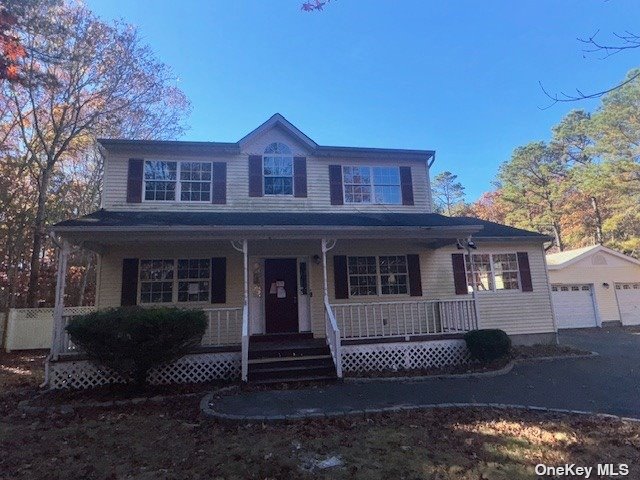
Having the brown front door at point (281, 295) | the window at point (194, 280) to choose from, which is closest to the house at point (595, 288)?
the brown front door at point (281, 295)

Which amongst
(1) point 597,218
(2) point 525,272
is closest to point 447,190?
(1) point 597,218

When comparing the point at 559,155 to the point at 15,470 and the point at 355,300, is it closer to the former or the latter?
the point at 355,300

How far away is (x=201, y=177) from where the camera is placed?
1107 centimetres

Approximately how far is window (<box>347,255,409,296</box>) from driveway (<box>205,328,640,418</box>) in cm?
331

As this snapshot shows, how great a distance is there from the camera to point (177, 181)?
10.9 meters

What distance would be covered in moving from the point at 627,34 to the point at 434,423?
192 inches

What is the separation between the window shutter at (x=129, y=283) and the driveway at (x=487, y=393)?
432 cm

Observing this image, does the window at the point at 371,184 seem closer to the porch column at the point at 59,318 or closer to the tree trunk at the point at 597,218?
the porch column at the point at 59,318

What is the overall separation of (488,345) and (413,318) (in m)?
2.16

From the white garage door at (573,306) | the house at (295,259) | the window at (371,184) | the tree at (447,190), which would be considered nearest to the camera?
the house at (295,259)

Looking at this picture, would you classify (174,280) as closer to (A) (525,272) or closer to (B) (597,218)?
(A) (525,272)

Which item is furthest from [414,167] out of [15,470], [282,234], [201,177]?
[15,470]

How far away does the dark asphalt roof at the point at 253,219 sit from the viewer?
865 cm

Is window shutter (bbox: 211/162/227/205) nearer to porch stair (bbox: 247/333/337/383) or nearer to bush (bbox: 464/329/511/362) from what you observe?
porch stair (bbox: 247/333/337/383)
